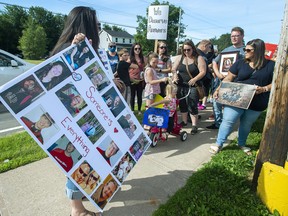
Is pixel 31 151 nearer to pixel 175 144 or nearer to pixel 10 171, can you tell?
pixel 10 171

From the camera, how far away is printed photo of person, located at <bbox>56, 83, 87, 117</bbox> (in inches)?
63.2

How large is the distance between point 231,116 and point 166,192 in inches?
64.0

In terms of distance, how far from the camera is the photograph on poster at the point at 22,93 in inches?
52.2

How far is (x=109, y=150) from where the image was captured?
1.95 meters

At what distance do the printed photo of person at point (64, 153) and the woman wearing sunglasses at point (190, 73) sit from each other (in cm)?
297

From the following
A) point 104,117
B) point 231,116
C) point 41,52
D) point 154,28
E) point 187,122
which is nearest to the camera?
point 104,117

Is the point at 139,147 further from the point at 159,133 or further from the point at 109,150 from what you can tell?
the point at 159,133

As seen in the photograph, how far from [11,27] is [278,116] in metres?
61.9

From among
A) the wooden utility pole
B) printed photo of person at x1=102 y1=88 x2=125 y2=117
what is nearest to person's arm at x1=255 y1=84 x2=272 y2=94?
the wooden utility pole

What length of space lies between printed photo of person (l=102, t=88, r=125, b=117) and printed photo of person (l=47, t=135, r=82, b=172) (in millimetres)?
521

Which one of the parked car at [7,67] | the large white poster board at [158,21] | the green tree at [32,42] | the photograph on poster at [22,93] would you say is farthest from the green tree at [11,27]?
the photograph on poster at [22,93]

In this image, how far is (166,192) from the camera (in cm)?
265

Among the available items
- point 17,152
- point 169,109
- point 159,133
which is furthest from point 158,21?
point 17,152

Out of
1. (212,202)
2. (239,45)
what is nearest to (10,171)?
(212,202)
